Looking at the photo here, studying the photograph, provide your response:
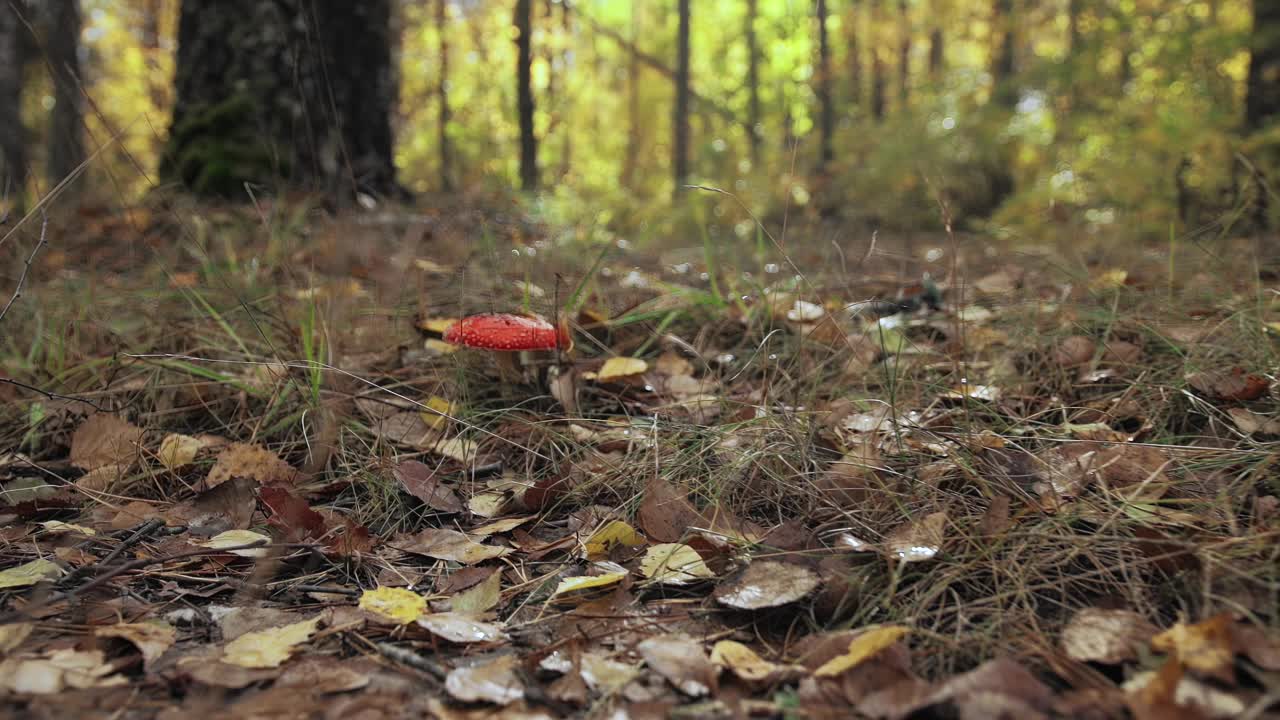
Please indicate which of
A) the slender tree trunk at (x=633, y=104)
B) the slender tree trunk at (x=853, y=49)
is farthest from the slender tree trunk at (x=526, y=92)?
the slender tree trunk at (x=633, y=104)

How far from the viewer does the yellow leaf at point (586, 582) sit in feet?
4.18

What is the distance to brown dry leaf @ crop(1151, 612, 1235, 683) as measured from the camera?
3.13 feet

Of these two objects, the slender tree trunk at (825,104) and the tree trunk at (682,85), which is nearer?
the slender tree trunk at (825,104)

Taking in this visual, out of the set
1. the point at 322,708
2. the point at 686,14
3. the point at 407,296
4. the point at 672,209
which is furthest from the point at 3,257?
the point at 686,14

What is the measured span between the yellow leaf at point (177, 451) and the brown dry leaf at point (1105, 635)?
68.7 inches

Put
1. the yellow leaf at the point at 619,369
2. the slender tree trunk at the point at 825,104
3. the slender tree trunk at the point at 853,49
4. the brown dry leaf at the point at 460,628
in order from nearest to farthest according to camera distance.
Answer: the brown dry leaf at the point at 460,628, the yellow leaf at the point at 619,369, the slender tree trunk at the point at 825,104, the slender tree trunk at the point at 853,49

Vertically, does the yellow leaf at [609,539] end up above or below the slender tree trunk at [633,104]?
below

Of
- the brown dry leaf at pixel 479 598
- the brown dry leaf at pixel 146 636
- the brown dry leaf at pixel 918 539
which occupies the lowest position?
the brown dry leaf at pixel 479 598

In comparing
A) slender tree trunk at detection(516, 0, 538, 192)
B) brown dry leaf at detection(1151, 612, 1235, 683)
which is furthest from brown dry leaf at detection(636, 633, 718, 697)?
slender tree trunk at detection(516, 0, 538, 192)

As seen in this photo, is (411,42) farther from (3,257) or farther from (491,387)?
(491,387)

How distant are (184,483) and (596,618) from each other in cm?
104

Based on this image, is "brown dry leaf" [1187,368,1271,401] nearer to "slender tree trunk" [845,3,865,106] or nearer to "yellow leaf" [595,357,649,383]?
"yellow leaf" [595,357,649,383]

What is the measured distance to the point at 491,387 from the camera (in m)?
2.07

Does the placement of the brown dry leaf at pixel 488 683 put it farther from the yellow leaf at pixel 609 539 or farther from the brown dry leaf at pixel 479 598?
the yellow leaf at pixel 609 539
